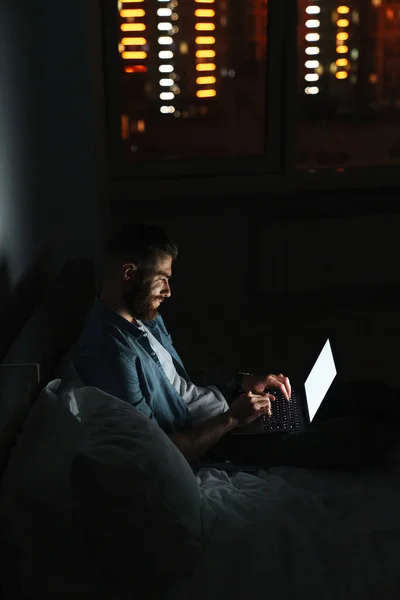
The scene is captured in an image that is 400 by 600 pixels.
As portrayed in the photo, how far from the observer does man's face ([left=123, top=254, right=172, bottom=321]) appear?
7.16 feet

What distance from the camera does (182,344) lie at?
3605mm

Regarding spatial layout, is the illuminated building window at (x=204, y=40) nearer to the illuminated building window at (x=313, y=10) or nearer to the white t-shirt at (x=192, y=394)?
the illuminated building window at (x=313, y=10)

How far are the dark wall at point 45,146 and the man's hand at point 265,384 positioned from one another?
2.22 feet

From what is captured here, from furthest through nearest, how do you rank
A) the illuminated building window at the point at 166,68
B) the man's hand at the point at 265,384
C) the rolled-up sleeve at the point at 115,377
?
the illuminated building window at the point at 166,68
the man's hand at the point at 265,384
the rolled-up sleeve at the point at 115,377

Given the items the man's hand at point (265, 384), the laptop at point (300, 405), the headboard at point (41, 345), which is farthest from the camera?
the man's hand at point (265, 384)

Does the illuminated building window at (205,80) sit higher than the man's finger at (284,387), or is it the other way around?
the illuminated building window at (205,80)

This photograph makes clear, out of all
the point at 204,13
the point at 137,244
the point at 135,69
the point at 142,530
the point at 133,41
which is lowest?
the point at 142,530

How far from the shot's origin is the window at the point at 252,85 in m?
3.45

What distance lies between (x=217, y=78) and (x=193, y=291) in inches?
36.9

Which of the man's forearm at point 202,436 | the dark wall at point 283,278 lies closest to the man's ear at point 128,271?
the man's forearm at point 202,436

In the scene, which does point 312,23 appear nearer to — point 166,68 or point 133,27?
point 166,68

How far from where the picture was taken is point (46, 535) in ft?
5.11

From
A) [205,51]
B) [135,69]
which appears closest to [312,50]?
[205,51]

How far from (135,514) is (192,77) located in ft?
8.03
